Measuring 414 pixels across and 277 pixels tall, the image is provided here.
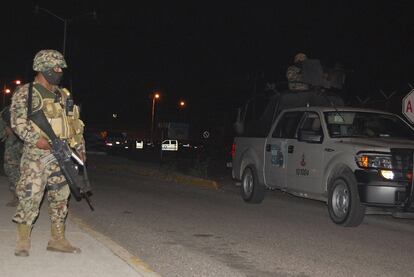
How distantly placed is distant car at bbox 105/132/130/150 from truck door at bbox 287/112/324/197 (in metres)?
20.1

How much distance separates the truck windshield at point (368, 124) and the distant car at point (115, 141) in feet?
67.7

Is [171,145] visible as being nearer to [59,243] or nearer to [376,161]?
[376,161]

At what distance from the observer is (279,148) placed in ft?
36.4

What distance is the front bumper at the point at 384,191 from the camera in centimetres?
869

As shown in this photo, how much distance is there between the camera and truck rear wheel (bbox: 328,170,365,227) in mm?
8992

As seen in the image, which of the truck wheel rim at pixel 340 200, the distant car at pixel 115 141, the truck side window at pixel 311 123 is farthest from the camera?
the distant car at pixel 115 141

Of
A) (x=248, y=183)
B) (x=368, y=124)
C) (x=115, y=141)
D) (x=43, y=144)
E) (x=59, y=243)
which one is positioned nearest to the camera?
(x=43, y=144)

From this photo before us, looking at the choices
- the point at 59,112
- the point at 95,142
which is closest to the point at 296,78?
the point at 59,112

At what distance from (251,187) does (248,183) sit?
0.64ft

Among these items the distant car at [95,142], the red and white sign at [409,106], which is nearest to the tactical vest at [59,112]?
the red and white sign at [409,106]

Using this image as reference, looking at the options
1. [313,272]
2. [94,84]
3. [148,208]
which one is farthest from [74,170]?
[94,84]

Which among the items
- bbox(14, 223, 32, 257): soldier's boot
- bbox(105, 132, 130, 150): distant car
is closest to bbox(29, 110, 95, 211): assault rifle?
bbox(14, 223, 32, 257): soldier's boot

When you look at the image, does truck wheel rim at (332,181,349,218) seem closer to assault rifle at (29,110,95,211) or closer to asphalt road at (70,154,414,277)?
asphalt road at (70,154,414,277)

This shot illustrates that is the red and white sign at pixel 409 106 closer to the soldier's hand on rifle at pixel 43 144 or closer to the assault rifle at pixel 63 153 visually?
the assault rifle at pixel 63 153
